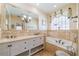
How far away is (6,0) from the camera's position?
121 cm

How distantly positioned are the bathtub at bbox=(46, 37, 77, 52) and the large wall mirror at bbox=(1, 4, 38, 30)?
0.92ft

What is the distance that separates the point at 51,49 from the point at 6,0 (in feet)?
2.85

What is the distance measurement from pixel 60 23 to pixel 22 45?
0.59 metres

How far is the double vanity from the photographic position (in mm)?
1164

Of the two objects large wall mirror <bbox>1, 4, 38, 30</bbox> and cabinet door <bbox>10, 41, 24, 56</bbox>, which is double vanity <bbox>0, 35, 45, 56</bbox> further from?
large wall mirror <bbox>1, 4, 38, 30</bbox>

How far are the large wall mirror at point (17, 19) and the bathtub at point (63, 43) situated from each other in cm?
28

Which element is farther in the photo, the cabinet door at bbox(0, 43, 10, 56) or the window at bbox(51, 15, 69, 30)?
the window at bbox(51, 15, 69, 30)

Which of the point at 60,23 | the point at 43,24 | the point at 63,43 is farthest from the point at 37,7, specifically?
the point at 63,43

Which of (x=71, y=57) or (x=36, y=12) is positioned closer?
(x=71, y=57)

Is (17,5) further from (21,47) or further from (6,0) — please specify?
(21,47)

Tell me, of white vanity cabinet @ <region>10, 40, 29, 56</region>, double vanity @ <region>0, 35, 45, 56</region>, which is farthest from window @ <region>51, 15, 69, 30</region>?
white vanity cabinet @ <region>10, 40, 29, 56</region>

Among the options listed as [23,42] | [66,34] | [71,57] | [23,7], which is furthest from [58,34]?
[23,7]

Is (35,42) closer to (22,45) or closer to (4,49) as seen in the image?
(22,45)

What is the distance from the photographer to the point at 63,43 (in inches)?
50.7
